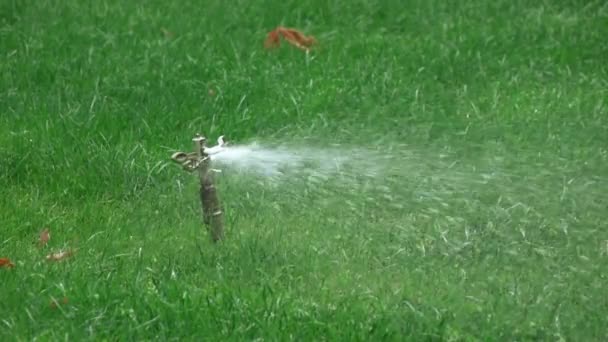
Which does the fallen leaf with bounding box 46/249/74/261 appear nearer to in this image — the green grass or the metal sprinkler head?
the green grass

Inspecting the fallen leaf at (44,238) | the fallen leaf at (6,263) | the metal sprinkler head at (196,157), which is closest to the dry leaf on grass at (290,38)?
the fallen leaf at (44,238)

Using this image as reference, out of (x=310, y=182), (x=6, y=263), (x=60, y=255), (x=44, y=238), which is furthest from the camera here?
(x=310, y=182)

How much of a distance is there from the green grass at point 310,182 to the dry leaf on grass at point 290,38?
0.07 meters

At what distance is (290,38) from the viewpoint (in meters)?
7.20

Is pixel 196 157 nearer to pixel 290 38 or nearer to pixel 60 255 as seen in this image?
pixel 60 255

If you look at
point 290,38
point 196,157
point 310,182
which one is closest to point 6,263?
point 196,157

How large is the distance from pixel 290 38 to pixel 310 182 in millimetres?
1942

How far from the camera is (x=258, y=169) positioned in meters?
5.41

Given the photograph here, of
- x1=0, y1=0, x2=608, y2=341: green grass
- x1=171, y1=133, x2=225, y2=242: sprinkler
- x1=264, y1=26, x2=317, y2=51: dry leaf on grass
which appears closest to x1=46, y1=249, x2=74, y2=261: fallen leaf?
x1=0, y1=0, x2=608, y2=341: green grass

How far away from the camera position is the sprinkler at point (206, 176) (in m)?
4.47

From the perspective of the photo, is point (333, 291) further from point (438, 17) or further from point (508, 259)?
point (438, 17)

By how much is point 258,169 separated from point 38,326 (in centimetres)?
163

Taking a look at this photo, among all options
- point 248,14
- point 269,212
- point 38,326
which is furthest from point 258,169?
point 248,14

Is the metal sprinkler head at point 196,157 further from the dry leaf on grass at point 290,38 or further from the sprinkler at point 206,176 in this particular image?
the dry leaf on grass at point 290,38
